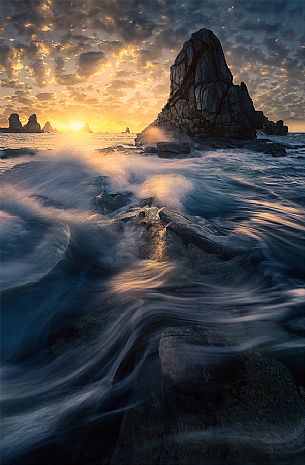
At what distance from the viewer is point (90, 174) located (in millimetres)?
13969

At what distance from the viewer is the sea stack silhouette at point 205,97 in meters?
50.2

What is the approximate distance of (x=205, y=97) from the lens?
5000 centimetres

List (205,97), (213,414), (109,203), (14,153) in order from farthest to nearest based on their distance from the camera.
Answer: (205,97)
(14,153)
(109,203)
(213,414)

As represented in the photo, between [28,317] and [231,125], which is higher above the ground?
[231,125]

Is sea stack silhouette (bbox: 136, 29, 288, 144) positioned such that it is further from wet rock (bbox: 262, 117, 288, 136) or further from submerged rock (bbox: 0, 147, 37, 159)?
wet rock (bbox: 262, 117, 288, 136)

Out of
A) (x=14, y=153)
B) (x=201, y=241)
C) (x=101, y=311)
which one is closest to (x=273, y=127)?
(x=14, y=153)

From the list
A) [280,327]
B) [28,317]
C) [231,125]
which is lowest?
[28,317]

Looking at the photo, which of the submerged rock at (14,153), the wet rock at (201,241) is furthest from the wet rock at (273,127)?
the wet rock at (201,241)

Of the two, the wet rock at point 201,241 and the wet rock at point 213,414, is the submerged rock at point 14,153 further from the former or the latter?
the wet rock at point 213,414

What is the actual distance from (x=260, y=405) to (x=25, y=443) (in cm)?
177

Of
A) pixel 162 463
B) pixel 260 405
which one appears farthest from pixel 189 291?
pixel 162 463

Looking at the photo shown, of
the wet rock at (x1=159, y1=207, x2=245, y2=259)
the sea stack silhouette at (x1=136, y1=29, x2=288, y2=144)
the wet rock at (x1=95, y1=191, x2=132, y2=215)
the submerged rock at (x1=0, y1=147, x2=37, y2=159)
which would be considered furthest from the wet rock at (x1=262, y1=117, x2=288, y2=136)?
the wet rock at (x1=159, y1=207, x2=245, y2=259)

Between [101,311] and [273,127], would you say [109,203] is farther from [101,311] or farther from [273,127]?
[273,127]

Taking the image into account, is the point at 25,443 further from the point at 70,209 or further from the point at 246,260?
the point at 70,209
